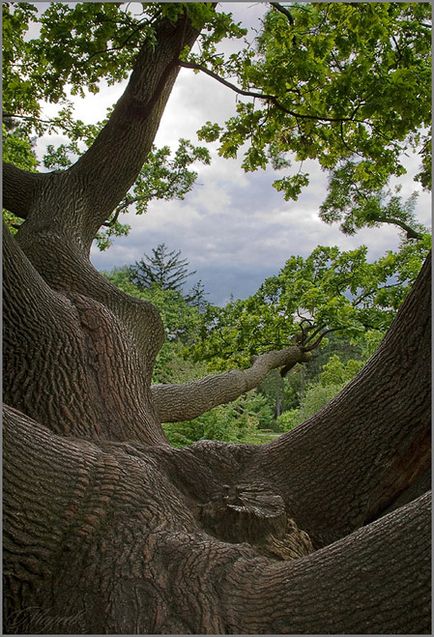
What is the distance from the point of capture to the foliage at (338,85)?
13.0ft

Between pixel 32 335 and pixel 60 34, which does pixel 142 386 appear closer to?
pixel 32 335

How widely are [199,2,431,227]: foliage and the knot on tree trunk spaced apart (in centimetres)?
296

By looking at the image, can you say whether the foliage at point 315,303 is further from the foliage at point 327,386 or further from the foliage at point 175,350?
the foliage at point 327,386

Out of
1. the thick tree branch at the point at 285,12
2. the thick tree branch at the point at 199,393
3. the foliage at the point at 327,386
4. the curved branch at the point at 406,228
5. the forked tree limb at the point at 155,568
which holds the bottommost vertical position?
the forked tree limb at the point at 155,568

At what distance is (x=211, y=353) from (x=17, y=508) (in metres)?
7.58

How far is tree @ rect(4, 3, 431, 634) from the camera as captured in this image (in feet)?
6.12

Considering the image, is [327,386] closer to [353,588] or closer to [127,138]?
[127,138]

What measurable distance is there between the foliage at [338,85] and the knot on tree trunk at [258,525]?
2.96 metres

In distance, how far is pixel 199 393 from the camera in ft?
21.3

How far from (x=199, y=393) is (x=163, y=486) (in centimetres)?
392

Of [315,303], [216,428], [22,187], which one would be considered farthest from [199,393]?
[216,428]

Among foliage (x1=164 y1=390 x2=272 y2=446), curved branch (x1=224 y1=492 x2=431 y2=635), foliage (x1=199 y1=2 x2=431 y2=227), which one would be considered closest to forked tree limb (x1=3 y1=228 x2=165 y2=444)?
curved branch (x1=224 y1=492 x2=431 y2=635)

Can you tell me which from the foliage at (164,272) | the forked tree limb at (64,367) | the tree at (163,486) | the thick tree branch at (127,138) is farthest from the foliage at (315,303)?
the foliage at (164,272)

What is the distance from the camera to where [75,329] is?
11.1 ft
